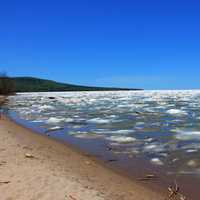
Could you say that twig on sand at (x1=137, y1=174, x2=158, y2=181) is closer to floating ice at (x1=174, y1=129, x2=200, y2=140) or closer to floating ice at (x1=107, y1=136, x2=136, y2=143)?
floating ice at (x1=107, y1=136, x2=136, y2=143)

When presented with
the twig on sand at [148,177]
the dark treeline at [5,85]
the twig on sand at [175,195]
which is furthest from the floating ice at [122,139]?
the dark treeline at [5,85]

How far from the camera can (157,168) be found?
33.5 ft

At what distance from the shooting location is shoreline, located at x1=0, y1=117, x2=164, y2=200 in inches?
270

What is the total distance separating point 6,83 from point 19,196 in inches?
4510

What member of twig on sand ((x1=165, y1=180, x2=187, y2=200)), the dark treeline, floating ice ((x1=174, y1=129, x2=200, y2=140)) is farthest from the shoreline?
the dark treeline

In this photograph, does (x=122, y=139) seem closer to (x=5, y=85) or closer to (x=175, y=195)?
(x=175, y=195)

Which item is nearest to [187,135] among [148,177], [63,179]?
[148,177]

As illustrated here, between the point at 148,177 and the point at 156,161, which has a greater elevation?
the point at 156,161

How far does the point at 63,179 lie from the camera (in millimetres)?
7797

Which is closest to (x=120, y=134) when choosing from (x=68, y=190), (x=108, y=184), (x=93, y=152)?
(x=93, y=152)

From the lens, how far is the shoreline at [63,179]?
6848 millimetres

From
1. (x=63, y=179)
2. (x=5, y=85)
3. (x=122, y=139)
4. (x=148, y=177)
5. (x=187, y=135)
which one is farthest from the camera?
(x=5, y=85)

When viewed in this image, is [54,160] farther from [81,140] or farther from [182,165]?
[81,140]

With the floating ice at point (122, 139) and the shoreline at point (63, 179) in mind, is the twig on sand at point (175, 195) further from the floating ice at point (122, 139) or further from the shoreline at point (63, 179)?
the floating ice at point (122, 139)
